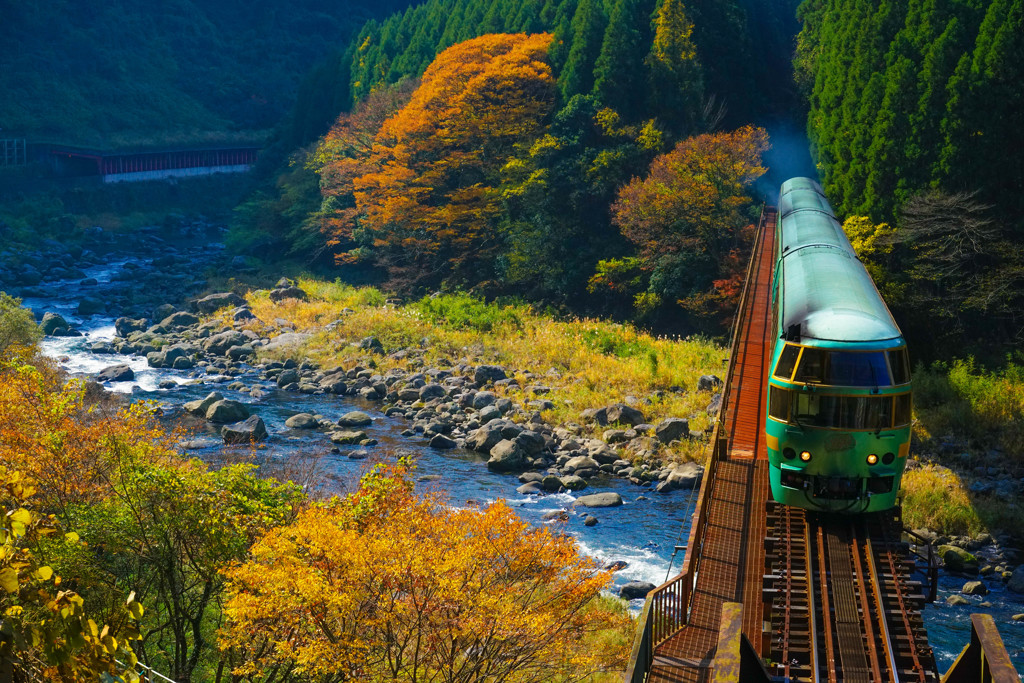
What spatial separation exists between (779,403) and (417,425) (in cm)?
1915

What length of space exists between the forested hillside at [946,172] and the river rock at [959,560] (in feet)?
35.1

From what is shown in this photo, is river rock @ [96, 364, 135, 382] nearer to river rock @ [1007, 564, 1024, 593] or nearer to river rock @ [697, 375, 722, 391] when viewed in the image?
river rock @ [697, 375, 722, 391]

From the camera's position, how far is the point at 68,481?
15.7 meters

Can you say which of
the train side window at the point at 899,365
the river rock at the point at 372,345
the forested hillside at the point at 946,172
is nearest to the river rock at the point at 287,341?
the river rock at the point at 372,345

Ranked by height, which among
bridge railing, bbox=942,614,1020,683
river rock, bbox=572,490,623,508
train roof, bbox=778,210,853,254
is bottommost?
river rock, bbox=572,490,623,508

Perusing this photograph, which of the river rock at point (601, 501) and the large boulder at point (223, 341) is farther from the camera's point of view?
the large boulder at point (223, 341)

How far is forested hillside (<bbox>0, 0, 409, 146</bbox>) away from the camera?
260 feet

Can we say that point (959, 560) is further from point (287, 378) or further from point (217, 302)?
point (217, 302)

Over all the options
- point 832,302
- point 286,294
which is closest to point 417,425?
point 832,302

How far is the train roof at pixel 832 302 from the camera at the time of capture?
13.6 meters

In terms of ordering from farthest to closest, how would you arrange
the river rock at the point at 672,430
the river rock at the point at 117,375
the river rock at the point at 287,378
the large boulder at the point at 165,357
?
the large boulder at the point at 165,357 → the river rock at the point at 287,378 → the river rock at the point at 117,375 → the river rock at the point at 672,430

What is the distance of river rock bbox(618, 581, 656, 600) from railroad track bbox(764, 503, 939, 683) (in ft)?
18.0

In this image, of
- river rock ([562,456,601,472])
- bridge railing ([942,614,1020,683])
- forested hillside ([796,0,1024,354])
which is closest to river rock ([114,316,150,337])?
river rock ([562,456,601,472])

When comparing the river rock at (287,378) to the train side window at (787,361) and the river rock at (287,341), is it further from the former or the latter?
the train side window at (787,361)
